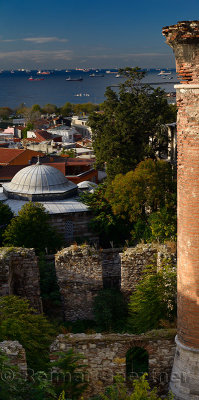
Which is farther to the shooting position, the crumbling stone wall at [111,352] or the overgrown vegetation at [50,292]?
the overgrown vegetation at [50,292]

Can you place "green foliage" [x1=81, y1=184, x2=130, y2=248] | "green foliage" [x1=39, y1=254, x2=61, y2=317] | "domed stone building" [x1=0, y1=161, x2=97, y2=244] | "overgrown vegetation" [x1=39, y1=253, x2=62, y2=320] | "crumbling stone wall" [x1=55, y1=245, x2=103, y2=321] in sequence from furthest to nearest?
"domed stone building" [x1=0, y1=161, x2=97, y2=244] < "green foliage" [x1=81, y1=184, x2=130, y2=248] < "green foliage" [x1=39, y1=254, x2=61, y2=317] < "overgrown vegetation" [x1=39, y1=253, x2=62, y2=320] < "crumbling stone wall" [x1=55, y1=245, x2=103, y2=321]

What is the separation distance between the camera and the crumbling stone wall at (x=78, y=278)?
15958 millimetres

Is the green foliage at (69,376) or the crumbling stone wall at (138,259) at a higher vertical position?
the crumbling stone wall at (138,259)

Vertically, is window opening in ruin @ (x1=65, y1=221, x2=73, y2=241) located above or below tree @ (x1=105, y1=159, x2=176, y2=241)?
below

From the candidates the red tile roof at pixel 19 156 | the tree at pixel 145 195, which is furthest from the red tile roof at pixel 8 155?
the tree at pixel 145 195

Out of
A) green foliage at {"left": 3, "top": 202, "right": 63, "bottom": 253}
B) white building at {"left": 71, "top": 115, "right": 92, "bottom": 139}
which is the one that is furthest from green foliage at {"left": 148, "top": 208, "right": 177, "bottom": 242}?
white building at {"left": 71, "top": 115, "right": 92, "bottom": 139}

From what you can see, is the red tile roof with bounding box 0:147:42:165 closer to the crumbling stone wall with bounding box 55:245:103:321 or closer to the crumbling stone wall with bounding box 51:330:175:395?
the crumbling stone wall with bounding box 55:245:103:321

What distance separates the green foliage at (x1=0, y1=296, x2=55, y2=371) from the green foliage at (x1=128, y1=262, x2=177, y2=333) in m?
2.66

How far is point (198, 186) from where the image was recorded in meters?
9.26

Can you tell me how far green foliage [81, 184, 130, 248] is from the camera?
994 inches

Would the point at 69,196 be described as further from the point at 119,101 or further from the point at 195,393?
the point at 195,393

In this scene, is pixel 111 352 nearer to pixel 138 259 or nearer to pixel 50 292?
pixel 138 259

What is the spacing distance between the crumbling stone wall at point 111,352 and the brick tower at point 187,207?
0.48 metres

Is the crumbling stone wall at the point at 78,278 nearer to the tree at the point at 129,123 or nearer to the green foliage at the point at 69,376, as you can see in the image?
the green foliage at the point at 69,376
